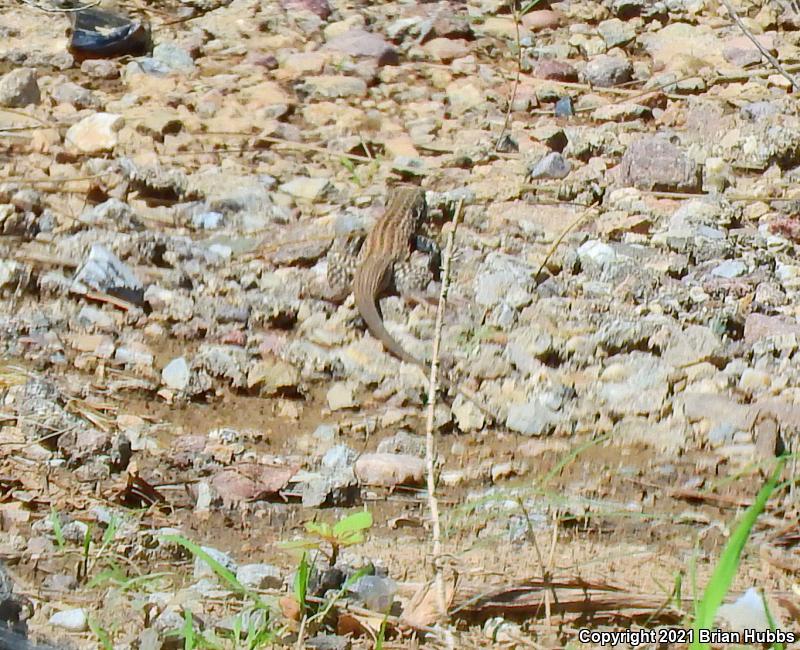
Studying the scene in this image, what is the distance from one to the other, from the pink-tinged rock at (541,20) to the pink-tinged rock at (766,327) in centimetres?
294

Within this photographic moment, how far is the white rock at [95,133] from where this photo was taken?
4969 millimetres

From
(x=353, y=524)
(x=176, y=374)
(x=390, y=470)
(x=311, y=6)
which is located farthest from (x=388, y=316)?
(x=311, y=6)

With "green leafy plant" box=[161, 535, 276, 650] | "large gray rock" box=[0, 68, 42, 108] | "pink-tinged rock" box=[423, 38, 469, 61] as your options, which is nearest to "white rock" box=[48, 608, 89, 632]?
"green leafy plant" box=[161, 535, 276, 650]

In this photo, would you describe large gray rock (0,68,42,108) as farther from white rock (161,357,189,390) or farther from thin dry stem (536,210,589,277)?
thin dry stem (536,210,589,277)

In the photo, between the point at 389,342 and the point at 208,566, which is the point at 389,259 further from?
the point at 208,566

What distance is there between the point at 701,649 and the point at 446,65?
453 centimetres

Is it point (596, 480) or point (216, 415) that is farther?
point (216, 415)

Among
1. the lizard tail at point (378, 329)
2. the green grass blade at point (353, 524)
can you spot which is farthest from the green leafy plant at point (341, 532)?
the lizard tail at point (378, 329)

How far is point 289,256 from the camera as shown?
14.4ft

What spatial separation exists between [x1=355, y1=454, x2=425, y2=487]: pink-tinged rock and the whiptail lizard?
51 cm

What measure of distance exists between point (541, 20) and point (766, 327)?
10.1 feet

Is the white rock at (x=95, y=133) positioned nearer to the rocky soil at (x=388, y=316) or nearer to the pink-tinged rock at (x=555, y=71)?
the rocky soil at (x=388, y=316)

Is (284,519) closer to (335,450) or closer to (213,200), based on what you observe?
(335,450)

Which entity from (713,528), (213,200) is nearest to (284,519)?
(713,528)
